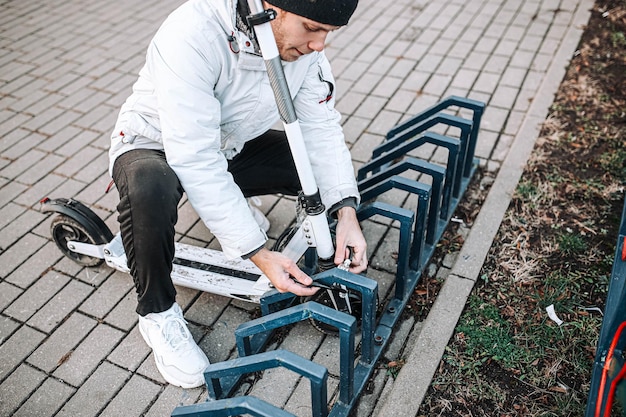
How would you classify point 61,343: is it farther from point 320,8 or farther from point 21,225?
point 320,8

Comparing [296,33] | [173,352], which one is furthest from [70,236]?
[296,33]

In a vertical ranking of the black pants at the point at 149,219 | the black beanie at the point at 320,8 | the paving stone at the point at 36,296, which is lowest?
the paving stone at the point at 36,296

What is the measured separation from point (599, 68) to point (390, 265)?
2.98 metres

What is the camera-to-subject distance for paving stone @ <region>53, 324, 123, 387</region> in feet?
8.25

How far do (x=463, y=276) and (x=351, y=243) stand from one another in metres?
0.85

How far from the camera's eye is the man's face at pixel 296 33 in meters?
1.81

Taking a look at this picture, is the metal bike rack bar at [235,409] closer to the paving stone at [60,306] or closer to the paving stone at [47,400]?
the paving stone at [47,400]

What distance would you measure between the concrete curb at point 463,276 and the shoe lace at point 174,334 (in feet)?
3.15

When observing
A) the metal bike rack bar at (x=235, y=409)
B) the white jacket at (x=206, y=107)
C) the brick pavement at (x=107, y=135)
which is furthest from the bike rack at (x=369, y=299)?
the white jacket at (x=206, y=107)

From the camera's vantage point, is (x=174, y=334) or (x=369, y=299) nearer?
(x=369, y=299)

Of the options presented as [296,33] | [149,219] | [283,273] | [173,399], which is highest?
[296,33]

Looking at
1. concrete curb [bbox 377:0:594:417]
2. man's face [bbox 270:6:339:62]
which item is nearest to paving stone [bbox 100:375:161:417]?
concrete curb [bbox 377:0:594:417]

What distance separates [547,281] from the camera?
9.27 feet

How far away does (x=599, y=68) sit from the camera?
4.51m
